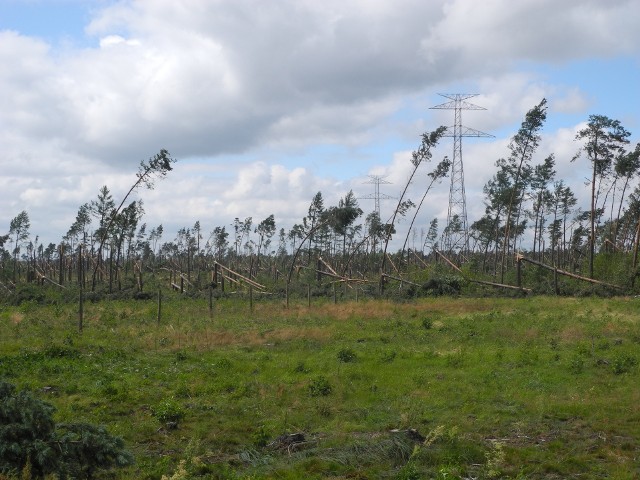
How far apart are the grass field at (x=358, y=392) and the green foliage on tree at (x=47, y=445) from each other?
0.76 meters

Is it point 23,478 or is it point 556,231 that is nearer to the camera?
point 23,478

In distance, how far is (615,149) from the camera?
38125 mm

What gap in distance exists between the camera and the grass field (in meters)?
9.52

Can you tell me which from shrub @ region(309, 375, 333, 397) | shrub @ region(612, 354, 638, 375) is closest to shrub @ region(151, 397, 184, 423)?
shrub @ region(309, 375, 333, 397)

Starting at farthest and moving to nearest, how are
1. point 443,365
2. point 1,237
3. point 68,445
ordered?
point 1,237, point 443,365, point 68,445

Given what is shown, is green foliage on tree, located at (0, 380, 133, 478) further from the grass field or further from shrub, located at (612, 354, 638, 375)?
shrub, located at (612, 354, 638, 375)

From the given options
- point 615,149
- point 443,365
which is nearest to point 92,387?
point 443,365

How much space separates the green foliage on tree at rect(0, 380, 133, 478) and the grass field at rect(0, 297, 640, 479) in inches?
29.8

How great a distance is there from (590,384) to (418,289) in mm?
24689

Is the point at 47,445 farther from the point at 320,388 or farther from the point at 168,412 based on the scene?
the point at 320,388

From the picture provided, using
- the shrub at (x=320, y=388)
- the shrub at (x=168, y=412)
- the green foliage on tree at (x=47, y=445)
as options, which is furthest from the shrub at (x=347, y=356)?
the green foliage on tree at (x=47, y=445)

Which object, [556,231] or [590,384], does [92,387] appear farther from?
[556,231]

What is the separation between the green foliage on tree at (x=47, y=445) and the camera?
25.2 ft

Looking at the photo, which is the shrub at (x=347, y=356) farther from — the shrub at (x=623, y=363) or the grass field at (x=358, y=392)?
the shrub at (x=623, y=363)
